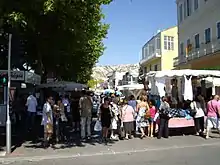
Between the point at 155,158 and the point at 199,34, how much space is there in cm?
1982

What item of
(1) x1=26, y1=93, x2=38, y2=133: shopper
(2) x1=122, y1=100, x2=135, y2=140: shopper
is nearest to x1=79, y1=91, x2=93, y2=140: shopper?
(2) x1=122, y1=100, x2=135, y2=140: shopper

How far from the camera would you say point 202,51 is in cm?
2725

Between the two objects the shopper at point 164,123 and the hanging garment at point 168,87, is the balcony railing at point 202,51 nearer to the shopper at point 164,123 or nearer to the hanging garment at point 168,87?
the hanging garment at point 168,87

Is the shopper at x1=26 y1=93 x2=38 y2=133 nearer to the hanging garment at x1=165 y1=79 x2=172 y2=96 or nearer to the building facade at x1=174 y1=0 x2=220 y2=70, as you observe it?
the hanging garment at x1=165 y1=79 x2=172 y2=96

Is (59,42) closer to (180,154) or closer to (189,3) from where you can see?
(180,154)

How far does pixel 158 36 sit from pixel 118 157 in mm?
43051

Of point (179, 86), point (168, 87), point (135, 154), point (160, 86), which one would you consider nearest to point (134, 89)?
point (168, 87)

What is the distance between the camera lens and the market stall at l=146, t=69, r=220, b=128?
52.7ft

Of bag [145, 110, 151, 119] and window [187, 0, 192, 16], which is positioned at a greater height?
window [187, 0, 192, 16]

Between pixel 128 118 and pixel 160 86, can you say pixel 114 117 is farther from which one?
pixel 160 86

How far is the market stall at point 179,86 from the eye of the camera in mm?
16078

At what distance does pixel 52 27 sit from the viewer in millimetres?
17562

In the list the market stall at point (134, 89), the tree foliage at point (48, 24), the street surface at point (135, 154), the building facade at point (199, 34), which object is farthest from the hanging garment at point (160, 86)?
the market stall at point (134, 89)

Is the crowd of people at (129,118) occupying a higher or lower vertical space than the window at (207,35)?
lower
